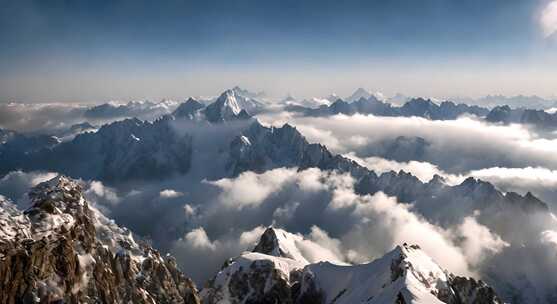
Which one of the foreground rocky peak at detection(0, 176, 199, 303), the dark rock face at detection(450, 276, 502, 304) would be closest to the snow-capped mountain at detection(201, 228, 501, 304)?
the dark rock face at detection(450, 276, 502, 304)

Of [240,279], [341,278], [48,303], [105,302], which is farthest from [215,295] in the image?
[48,303]

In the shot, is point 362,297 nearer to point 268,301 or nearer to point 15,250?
point 268,301

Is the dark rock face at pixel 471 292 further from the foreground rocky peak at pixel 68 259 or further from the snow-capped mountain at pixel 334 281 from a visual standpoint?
the foreground rocky peak at pixel 68 259

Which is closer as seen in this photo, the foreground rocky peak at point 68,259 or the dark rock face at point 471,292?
the foreground rocky peak at point 68,259

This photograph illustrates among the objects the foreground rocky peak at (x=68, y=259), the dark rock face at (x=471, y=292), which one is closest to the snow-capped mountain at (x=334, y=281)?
the dark rock face at (x=471, y=292)

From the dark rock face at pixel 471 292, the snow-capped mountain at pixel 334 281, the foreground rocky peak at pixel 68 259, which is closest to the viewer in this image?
the foreground rocky peak at pixel 68 259

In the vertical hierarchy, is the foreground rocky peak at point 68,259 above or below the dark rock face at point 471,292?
above
